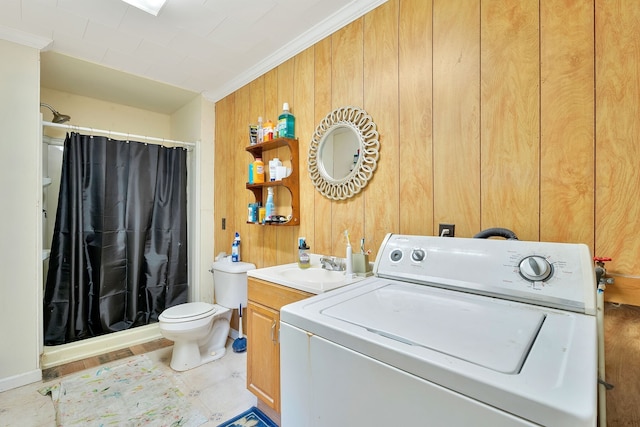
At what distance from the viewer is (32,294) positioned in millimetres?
2035

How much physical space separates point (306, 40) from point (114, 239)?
2.25 m

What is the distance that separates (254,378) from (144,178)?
2063mm

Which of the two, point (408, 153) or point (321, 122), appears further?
point (321, 122)

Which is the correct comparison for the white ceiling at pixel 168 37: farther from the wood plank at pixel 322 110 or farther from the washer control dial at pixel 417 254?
the washer control dial at pixel 417 254

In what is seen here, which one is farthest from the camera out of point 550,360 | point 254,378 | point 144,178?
point 144,178

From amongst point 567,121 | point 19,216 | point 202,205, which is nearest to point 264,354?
point 567,121

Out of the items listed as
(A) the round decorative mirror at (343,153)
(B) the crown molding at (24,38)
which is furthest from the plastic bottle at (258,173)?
(B) the crown molding at (24,38)

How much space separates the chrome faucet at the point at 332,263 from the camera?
1690 mm

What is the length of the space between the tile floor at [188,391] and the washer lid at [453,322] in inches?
52.5

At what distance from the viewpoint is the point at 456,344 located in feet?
2.08

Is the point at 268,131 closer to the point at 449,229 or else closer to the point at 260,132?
the point at 260,132

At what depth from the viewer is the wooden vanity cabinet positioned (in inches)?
58.3

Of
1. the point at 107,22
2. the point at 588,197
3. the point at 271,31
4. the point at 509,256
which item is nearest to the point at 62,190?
the point at 107,22

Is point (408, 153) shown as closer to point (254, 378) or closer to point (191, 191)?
point (254, 378)
